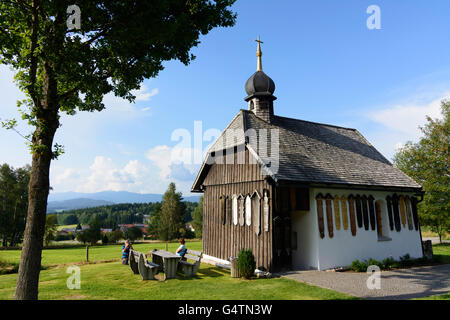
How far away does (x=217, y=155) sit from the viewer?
53.9ft

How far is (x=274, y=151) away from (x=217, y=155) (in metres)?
4.44

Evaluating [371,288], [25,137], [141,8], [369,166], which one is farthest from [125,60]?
[369,166]

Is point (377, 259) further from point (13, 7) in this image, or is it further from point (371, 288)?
point (13, 7)

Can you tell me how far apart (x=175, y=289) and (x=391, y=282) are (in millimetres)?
7878

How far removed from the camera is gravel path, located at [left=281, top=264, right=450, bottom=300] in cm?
839

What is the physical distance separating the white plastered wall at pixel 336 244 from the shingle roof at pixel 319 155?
900 mm

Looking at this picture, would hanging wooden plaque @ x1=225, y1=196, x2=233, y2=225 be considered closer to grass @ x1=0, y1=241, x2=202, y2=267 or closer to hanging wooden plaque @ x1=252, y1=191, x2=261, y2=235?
hanging wooden plaque @ x1=252, y1=191, x2=261, y2=235

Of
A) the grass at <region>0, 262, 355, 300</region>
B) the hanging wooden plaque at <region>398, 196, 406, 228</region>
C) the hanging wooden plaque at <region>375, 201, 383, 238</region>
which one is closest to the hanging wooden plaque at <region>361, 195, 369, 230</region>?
the hanging wooden plaque at <region>375, 201, 383, 238</region>

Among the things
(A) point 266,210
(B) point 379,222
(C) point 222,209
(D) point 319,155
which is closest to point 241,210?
(C) point 222,209

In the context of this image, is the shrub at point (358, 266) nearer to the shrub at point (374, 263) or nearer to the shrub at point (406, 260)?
the shrub at point (374, 263)

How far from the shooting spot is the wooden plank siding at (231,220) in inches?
473

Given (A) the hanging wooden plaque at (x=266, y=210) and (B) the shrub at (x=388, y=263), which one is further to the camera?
(B) the shrub at (x=388, y=263)

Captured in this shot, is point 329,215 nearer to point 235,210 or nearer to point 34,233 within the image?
point 235,210

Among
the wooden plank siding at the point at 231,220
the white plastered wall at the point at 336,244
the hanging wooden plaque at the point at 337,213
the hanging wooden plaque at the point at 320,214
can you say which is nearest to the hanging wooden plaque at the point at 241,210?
the wooden plank siding at the point at 231,220
